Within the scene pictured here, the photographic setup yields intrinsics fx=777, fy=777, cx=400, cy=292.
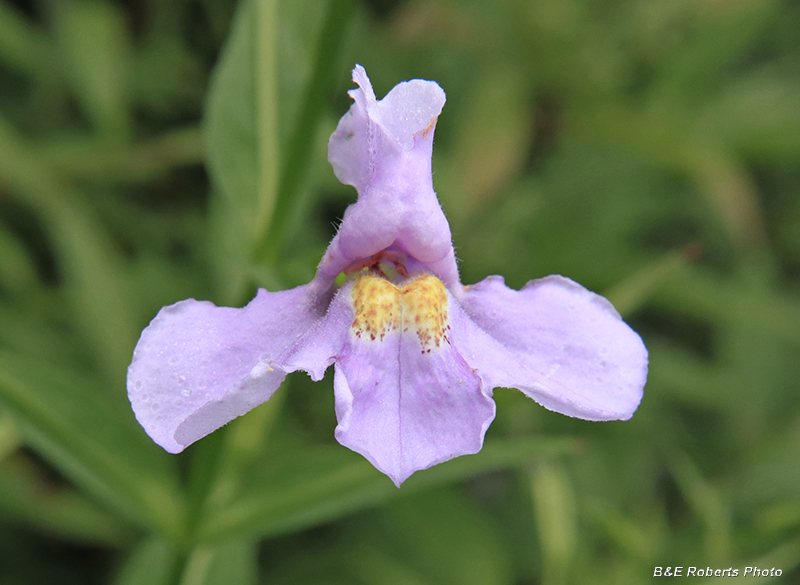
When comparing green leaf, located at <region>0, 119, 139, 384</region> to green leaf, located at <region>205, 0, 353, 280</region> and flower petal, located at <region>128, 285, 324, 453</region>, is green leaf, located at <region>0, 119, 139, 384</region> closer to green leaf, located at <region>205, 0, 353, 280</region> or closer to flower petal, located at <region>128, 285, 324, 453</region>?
green leaf, located at <region>205, 0, 353, 280</region>

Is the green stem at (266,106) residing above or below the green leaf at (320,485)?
above

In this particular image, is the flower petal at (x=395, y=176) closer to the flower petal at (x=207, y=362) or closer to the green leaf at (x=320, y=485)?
the flower petal at (x=207, y=362)

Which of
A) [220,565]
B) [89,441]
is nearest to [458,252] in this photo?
[220,565]

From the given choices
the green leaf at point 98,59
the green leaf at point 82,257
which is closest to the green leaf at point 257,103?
the green leaf at point 82,257

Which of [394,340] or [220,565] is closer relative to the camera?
[394,340]

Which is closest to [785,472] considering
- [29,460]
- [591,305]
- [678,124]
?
[678,124]

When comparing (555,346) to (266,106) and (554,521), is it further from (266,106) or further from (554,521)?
(554,521)

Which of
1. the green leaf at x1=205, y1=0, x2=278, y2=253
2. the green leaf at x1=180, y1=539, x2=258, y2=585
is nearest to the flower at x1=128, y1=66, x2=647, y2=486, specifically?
the green leaf at x1=205, y1=0, x2=278, y2=253
